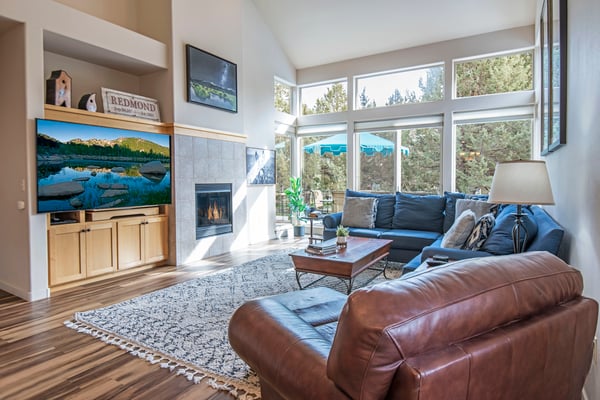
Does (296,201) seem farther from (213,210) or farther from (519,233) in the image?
(519,233)

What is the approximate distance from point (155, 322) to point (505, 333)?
2.77 metres

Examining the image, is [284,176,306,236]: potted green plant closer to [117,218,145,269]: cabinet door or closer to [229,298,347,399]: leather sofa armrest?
[117,218,145,269]: cabinet door

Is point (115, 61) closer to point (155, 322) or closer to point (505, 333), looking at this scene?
point (155, 322)

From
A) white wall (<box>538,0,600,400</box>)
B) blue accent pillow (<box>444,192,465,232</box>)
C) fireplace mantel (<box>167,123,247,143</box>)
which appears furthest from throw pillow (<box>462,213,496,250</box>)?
fireplace mantel (<box>167,123,247,143</box>)

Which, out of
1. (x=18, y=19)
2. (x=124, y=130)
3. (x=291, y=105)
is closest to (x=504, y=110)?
(x=291, y=105)

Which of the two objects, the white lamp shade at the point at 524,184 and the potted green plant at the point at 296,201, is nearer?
the white lamp shade at the point at 524,184

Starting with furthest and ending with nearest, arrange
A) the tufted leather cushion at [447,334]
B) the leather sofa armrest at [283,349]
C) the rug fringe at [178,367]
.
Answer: the rug fringe at [178,367]
the leather sofa armrest at [283,349]
the tufted leather cushion at [447,334]

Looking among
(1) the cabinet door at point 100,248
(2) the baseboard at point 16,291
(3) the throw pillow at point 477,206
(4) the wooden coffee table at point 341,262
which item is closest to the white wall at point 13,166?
(2) the baseboard at point 16,291

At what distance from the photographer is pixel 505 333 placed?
97 cm

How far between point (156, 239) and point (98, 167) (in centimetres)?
124

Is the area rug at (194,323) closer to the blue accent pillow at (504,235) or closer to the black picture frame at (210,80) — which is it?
the blue accent pillow at (504,235)

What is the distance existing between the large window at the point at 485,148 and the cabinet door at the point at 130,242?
5248 millimetres

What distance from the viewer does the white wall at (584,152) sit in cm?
165

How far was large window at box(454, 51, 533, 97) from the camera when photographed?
229 inches
